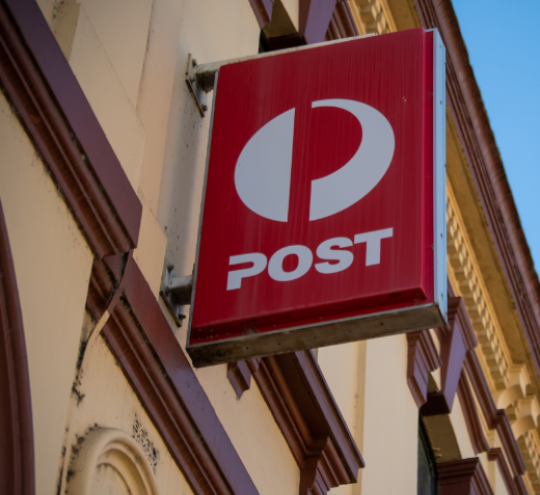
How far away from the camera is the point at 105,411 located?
4449 mm

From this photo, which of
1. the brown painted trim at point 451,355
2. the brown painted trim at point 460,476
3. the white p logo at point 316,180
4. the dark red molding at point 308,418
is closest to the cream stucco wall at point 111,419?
the white p logo at point 316,180

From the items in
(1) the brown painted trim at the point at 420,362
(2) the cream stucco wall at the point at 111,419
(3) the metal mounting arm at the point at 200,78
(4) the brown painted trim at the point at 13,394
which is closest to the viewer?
(4) the brown painted trim at the point at 13,394

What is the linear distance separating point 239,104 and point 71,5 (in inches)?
41.5

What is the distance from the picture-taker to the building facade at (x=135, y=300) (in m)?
3.90

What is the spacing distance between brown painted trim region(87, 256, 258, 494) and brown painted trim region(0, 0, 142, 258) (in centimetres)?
19

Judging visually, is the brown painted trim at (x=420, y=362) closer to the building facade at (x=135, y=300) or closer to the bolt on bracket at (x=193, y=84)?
the building facade at (x=135, y=300)

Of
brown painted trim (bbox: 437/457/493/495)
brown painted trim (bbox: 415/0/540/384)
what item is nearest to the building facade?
brown painted trim (bbox: 415/0/540/384)

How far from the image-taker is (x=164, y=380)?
4.91 metres

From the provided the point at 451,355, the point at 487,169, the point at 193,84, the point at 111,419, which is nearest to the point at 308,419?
the point at 193,84

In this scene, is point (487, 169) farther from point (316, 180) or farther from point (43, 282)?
point (43, 282)

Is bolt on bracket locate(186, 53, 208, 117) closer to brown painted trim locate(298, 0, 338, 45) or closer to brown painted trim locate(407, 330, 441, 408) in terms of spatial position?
brown painted trim locate(298, 0, 338, 45)

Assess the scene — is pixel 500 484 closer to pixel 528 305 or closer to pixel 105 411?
pixel 528 305

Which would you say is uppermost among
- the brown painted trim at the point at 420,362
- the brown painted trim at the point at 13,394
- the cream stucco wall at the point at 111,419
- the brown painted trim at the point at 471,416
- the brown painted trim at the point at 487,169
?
the brown painted trim at the point at 487,169

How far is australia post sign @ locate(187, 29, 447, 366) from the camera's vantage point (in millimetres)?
4699
